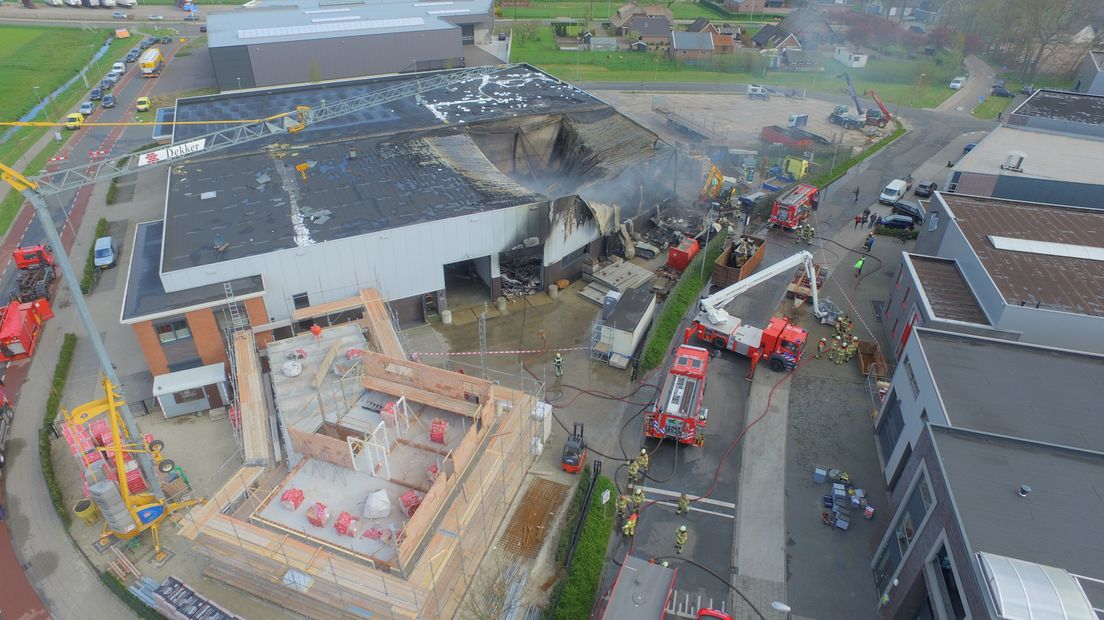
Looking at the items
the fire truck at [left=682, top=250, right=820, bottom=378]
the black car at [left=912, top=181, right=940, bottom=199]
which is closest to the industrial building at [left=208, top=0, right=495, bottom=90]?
the black car at [left=912, top=181, right=940, bottom=199]

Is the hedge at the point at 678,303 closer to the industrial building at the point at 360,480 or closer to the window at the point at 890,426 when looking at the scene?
the industrial building at the point at 360,480

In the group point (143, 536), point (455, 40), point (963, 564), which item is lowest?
point (143, 536)

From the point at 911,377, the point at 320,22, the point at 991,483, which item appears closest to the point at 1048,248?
the point at 911,377

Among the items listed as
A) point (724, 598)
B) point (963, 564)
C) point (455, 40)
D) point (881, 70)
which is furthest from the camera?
point (881, 70)

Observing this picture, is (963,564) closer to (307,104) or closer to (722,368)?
(722,368)

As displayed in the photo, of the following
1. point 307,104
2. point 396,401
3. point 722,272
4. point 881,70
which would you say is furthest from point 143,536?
point 881,70

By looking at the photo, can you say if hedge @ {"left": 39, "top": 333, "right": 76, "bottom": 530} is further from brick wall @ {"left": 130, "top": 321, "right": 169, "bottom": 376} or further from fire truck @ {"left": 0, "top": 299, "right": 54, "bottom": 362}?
brick wall @ {"left": 130, "top": 321, "right": 169, "bottom": 376}

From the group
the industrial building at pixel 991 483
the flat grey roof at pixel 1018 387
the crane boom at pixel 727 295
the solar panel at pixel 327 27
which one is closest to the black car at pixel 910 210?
the crane boom at pixel 727 295
